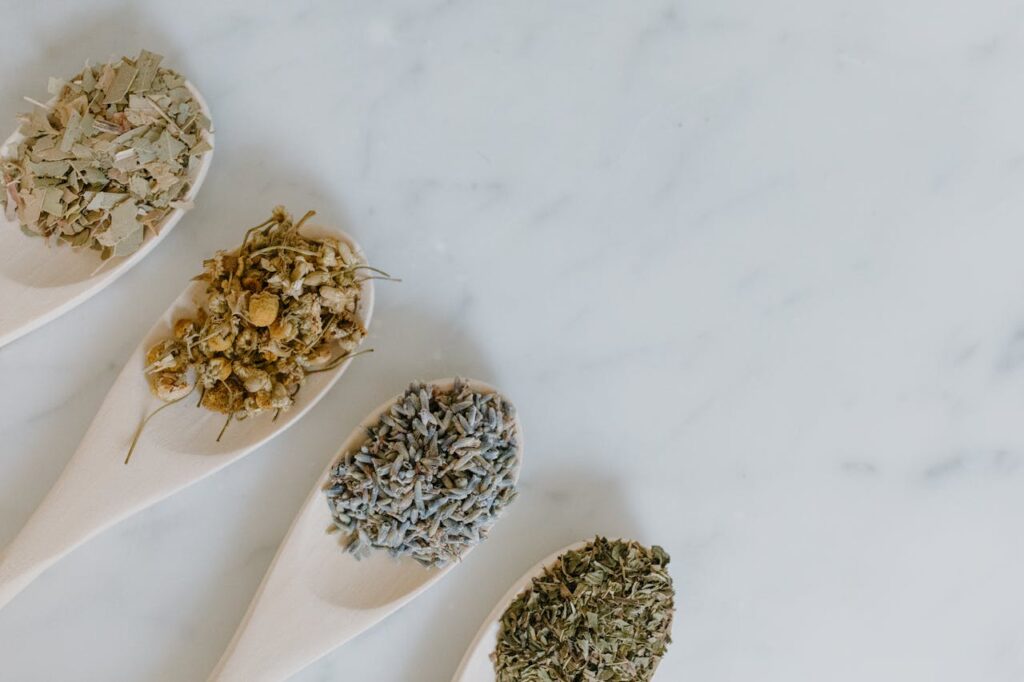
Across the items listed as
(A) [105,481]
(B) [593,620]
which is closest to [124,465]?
(A) [105,481]

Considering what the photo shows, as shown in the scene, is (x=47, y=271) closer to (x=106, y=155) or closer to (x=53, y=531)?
(x=106, y=155)

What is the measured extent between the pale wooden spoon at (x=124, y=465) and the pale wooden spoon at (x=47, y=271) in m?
0.11

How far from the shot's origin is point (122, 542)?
4.44 feet

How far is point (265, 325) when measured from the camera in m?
1.16

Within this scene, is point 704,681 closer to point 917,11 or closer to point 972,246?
point 972,246

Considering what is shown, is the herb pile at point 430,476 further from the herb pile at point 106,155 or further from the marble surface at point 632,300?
the herb pile at point 106,155

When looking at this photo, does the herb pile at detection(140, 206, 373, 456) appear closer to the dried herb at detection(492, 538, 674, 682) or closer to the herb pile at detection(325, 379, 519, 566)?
the herb pile at detection(325, 379, 519, 566)

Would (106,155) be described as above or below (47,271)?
above

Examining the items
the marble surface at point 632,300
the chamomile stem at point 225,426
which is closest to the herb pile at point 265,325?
the chamomile stem at point 225,426

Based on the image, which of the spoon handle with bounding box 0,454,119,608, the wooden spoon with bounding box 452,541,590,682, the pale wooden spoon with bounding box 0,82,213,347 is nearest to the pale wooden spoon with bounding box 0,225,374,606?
the spoon handle with bounding box 0,454,119,608

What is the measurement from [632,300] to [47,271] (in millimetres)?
927

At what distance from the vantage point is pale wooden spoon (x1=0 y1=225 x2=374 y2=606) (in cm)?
125

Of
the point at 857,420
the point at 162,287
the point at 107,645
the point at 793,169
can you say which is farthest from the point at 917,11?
the point at 107,645

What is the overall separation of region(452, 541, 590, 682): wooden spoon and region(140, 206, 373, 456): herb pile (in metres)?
0.46
